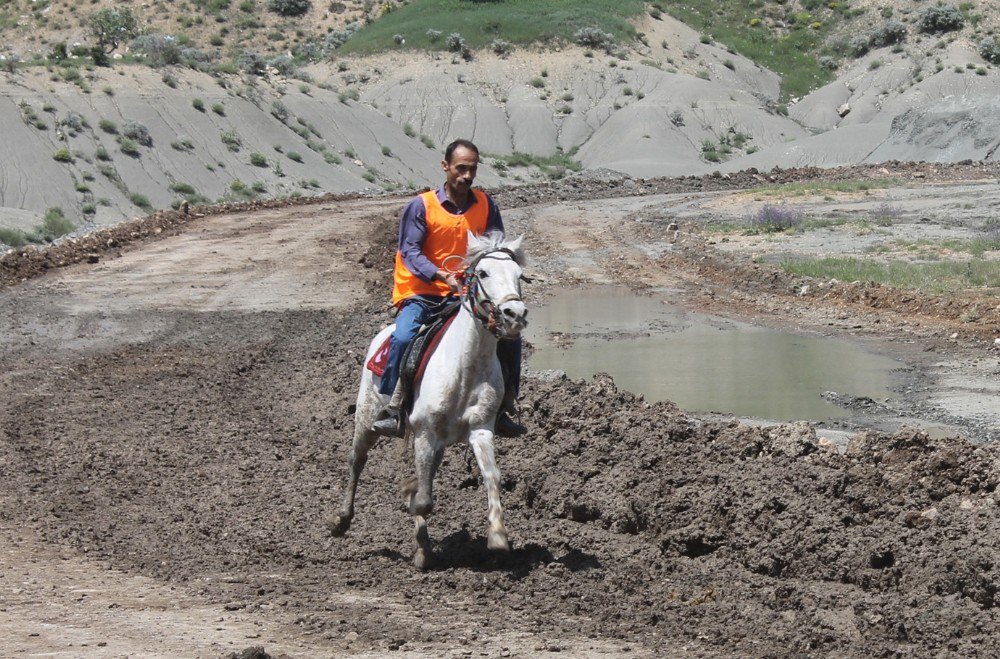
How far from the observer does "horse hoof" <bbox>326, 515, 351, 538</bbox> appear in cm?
924

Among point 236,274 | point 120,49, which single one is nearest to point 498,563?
point 236,274

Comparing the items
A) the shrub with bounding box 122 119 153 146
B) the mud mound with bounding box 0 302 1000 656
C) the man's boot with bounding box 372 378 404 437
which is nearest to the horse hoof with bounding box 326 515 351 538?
the mud mound with bounding box 0 302 1000 656

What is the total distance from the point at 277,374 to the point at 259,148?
4252 cm

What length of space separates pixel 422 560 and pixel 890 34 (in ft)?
340

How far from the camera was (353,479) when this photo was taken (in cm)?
938

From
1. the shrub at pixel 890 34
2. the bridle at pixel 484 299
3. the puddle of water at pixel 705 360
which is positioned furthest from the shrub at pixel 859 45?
the bridle at pixel 484 299

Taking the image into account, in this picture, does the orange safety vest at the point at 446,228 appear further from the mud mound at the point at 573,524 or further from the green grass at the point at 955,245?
the green grass at the point at 955,245

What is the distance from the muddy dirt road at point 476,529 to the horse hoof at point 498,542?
20 cm

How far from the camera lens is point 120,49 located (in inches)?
3994

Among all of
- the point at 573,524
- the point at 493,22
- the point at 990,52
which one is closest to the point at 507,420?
the point at 573,524

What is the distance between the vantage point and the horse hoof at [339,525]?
9.24m

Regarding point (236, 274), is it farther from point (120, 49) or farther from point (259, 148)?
point (120, 49)

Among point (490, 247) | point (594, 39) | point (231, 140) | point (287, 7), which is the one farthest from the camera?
point (287, 7)

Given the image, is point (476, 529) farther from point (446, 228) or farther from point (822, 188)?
point (822, 188)
